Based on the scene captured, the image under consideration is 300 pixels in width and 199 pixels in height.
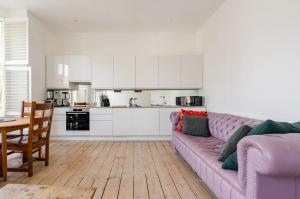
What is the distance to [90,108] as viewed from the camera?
525cm

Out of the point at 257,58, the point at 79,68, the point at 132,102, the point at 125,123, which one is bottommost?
the point at 125,123

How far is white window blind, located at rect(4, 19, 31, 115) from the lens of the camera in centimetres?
446

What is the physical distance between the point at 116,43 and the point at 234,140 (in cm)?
477

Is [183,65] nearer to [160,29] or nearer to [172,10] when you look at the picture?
[160,29]

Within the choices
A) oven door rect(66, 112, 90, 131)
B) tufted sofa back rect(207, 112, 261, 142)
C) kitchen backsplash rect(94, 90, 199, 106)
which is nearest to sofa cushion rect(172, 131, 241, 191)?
tufted sofa back rect(207, 112, 261, 142)

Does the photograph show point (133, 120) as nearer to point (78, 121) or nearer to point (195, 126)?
point (78, 121)

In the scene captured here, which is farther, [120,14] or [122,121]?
[122,121]

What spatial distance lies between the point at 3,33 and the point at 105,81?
2295 mm

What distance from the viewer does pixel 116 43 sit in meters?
5.92

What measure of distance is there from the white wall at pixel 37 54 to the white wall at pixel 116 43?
0.60 m

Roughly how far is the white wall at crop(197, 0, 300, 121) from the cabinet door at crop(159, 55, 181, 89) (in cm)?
113

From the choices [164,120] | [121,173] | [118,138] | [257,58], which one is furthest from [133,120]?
[257,58]

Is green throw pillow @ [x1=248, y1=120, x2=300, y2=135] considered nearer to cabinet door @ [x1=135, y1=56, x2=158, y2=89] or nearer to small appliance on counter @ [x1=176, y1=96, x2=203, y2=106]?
small appliance on counter @ [x1=176, y1=96, x2=203, y2=106]

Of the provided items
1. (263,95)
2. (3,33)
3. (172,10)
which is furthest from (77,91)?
(263,95)
